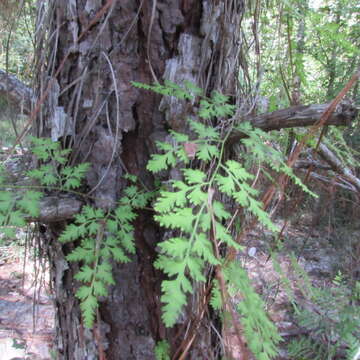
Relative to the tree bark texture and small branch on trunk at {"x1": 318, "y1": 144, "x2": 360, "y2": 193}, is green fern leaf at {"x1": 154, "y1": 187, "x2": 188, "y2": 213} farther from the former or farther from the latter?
small branch on trunk at {"x1": 318, "y1": 144, "x2": 360, "y2": 193}

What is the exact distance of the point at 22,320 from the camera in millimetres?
2924

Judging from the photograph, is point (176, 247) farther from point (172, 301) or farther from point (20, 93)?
point (20, 93)

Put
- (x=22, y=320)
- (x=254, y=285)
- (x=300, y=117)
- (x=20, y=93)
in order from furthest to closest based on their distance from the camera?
1. (x=254, y=285)
2. (x=22, y=320)
3. (x=20, y=93)
4. (x=300, y=117)

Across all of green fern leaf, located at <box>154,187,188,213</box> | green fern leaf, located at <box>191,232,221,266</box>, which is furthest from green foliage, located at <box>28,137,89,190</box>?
green fern leaf, located at <box>191,232,221,266</box>

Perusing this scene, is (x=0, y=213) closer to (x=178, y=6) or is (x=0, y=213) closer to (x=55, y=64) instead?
(x=55, y=64)

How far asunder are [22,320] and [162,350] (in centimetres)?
233

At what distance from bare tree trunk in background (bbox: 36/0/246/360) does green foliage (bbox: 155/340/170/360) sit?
0.03 metres

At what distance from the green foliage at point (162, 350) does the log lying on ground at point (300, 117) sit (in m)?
0.78

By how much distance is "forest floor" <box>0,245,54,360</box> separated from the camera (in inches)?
99.7

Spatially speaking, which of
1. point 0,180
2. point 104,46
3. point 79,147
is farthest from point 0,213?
point 104,46

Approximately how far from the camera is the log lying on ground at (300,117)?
0.88 metres

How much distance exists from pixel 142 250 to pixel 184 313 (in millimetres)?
279

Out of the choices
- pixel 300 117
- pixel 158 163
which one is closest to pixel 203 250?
pixel 158 163

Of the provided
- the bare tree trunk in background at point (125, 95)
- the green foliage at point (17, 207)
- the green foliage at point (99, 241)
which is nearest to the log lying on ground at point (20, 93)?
the bare tree trunk in background at point (125, 95)
